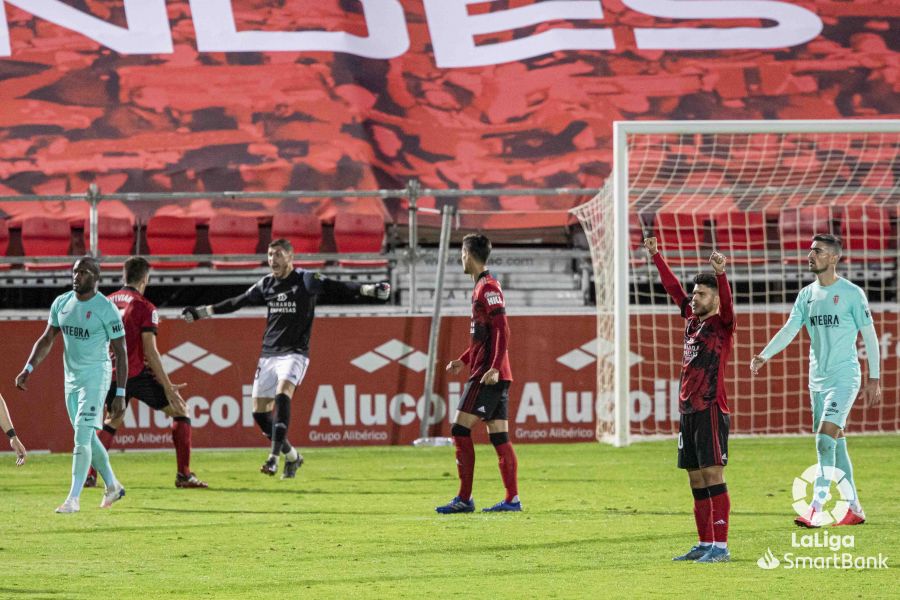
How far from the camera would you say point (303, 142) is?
1878 centimetres

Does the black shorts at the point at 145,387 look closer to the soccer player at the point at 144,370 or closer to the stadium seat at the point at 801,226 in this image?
the soccer player at the point at 144,370

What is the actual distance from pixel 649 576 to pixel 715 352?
1.15 metres

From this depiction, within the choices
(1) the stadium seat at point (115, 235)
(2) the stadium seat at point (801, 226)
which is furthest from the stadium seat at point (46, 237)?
(2) the stadium seat at point (801, 226)

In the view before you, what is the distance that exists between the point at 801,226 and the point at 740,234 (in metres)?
0.79

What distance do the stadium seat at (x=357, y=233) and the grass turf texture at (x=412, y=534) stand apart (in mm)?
4609

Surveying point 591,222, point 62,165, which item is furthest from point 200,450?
point 62,165

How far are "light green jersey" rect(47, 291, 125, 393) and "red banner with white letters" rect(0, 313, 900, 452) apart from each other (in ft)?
16.5

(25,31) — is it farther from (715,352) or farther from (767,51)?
(715,352)

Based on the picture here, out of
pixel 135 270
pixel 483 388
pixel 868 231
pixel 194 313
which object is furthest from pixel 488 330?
pixel 868 231

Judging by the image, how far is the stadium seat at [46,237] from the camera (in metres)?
17.0

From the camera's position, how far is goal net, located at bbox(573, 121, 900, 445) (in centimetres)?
1330

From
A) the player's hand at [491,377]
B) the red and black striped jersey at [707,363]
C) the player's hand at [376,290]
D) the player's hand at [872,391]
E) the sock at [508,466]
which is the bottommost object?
the sock at [508,466]

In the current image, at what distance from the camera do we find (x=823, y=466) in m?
8.06

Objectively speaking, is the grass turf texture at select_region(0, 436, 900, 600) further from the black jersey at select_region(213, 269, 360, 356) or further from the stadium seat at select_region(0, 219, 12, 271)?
the stadium seat at select_region(0, 219, 12, 271)
